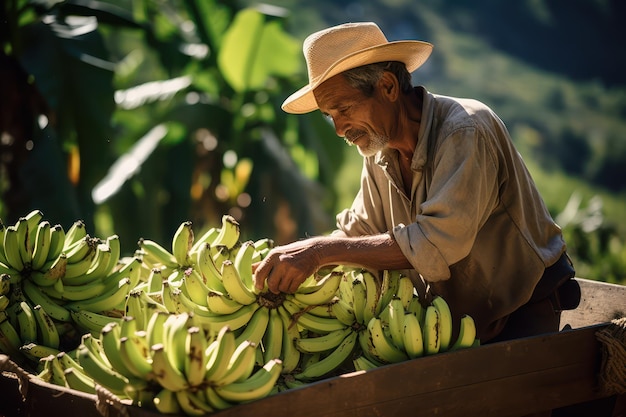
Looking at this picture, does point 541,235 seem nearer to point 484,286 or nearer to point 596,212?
point 484,286

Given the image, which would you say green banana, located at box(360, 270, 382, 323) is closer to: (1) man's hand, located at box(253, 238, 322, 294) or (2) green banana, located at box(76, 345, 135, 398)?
(1) man's hand, located at box(253, 238, 322, 294)

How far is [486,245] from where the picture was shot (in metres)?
3.24

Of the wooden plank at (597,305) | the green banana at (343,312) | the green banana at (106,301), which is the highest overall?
the green banana at (343,312)

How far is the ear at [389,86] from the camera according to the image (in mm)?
3209

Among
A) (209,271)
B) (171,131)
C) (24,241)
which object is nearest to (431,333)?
(209,271)

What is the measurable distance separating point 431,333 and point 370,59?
47.8 inches

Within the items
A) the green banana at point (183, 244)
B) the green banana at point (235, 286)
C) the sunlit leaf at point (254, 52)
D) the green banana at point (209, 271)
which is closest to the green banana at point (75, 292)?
the green banana at point (183, 244)

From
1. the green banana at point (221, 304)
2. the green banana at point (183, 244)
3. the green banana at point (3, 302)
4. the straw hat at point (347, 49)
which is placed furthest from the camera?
the green banana at point (183, 244)

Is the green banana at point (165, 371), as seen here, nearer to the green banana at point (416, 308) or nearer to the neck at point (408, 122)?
the green banana at point (416, 308)

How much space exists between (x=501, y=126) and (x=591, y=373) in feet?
3.60

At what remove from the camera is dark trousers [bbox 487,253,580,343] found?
3270 millimetres

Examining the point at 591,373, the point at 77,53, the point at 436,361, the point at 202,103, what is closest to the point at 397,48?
the point at 436,361

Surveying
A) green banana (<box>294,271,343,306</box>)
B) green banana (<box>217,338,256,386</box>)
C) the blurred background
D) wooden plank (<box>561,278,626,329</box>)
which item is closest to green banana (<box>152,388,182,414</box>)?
green banana (<box>217,338,256,386</box>)

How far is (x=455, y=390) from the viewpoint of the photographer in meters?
2.63
